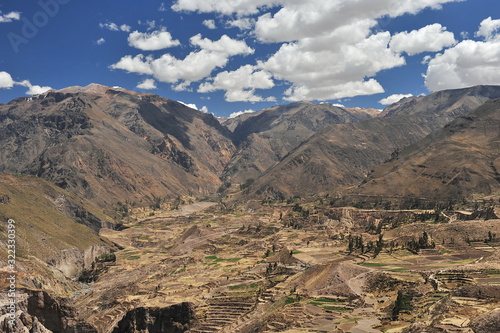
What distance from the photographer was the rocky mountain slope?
517 ft

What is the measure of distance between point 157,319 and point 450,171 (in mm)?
150811

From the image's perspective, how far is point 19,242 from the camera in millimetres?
81188

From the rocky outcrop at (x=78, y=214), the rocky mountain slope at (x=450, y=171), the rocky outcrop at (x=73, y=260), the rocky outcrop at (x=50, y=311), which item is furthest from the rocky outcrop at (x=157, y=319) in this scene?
the rocky mountain slope at (x=450, y=171)

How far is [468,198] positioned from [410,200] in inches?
814

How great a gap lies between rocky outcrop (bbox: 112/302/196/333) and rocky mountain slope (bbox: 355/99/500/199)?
430 ft

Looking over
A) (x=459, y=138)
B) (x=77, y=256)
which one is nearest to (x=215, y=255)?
(x=77, y=256)

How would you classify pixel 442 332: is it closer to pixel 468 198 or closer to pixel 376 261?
pixel 376 261

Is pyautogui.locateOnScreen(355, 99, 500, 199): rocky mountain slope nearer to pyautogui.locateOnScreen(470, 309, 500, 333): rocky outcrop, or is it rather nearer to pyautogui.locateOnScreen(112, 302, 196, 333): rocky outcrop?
pyautogui.locateOnScreen(112, 302, 196, 333): rocky outcrop

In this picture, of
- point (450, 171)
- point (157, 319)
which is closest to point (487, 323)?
point (157, 319)

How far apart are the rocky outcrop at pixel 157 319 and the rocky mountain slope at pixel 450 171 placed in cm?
13107

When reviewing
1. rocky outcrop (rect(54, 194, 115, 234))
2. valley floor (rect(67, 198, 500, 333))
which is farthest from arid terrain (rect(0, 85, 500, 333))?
rocky outcrop (rect(54, 194, 115, 234))

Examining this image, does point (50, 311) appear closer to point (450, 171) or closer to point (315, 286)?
point (315, 286)

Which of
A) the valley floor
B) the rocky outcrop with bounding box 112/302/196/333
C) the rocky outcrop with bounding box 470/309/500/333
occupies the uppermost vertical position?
the rocky outcrop with bounding box 470/309/500/333

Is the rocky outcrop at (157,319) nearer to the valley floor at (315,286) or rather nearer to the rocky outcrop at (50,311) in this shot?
the valley floor at (315,286)
